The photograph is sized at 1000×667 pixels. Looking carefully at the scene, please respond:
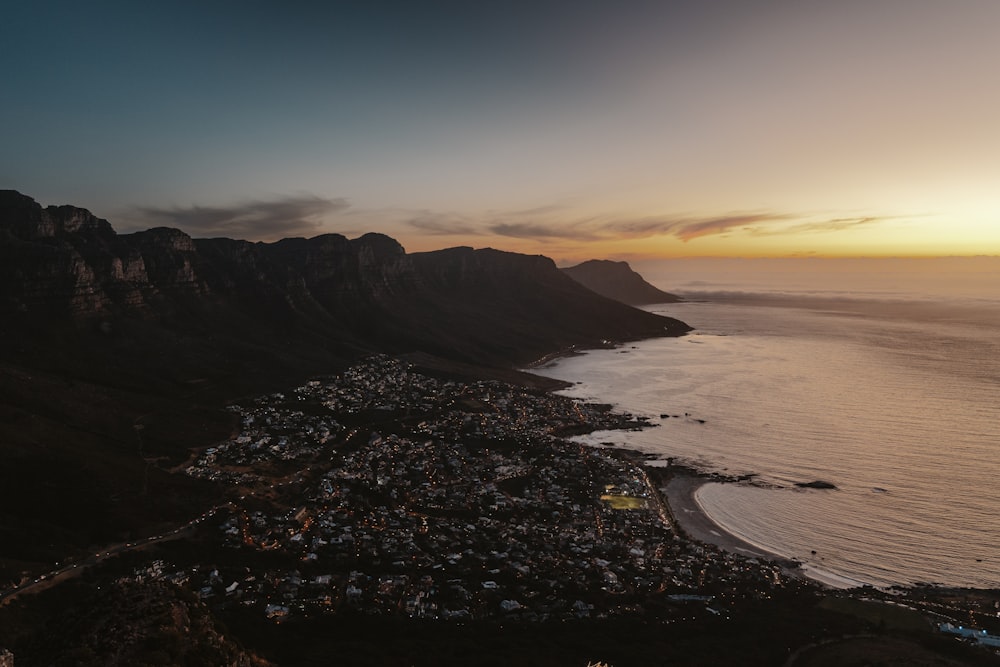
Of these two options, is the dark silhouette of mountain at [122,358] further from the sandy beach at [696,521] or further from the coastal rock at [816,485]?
the coastal rock at [816,485]

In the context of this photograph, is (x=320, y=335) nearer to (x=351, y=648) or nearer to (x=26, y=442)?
(x=26, y=442)

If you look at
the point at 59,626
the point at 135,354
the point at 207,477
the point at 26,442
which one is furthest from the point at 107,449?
the point at 59,626

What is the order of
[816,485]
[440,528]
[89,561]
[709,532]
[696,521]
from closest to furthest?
[89,561], [440,528], [709,532], [696,521], [816,485]

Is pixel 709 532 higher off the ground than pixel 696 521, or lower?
lower

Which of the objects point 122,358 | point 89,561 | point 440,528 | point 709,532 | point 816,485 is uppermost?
point 122,358

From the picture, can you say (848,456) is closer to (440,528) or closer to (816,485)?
(816,485)

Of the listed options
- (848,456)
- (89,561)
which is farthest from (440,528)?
(848,456)

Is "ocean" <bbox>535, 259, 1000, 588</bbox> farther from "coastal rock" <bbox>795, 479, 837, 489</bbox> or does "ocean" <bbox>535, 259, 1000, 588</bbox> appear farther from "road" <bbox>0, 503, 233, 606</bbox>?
"road" <bbox>0, 503, 233, 606</bbox>
